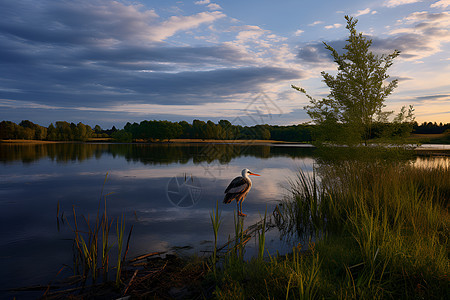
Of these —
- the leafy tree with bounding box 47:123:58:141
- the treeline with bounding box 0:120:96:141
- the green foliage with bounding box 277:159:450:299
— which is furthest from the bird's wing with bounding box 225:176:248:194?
the leafy tree with bounding box 47:123:58:141

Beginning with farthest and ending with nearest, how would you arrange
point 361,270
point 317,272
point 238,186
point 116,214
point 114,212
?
point 114,212, point 116,214, point 238,186, point 361,270, point 317,272

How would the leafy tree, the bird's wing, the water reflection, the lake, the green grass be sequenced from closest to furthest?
1. the green grass
2. the lake
3. the bird's wing
4. the water reflection
5. the leafy tree

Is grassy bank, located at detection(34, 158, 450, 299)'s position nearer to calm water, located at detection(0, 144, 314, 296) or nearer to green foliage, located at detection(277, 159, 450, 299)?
green foliage, located at detection(277, 159, 450, 299)

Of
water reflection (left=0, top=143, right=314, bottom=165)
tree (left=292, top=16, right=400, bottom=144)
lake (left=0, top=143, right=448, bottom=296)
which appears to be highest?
tree (left=292, top=16, right=400, bottom=144)

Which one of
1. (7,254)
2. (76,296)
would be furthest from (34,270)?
(76,296)

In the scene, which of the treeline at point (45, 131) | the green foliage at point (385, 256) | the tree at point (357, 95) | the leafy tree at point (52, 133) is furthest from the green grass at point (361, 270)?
the leafy tree at point (52, 133)

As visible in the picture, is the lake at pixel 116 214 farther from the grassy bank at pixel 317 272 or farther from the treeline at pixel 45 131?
the treeline at pixel 45 131

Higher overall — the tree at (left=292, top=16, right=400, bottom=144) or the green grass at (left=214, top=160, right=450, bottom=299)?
the tree at (left=292, top=16, right=400, bottom=144)

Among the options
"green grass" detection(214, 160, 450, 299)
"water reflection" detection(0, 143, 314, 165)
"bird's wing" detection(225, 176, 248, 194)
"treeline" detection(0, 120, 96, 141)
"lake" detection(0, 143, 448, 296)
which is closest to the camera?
"green grass" detection(214, 160, 450, 299)

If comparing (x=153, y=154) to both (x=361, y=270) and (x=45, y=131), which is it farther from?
(x=45, y=131)

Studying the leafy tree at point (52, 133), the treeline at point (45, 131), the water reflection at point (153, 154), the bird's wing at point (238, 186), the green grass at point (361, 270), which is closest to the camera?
the green grass at point (361, 270)

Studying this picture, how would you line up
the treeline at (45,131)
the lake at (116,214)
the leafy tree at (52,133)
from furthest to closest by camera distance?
the leafy tree at (52,133), the treeline at (45,131), the lake at (116,214)

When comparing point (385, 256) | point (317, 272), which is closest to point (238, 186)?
point (317, 272)

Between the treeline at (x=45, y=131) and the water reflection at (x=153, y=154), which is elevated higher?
the treeline at (x=45, y=131)
